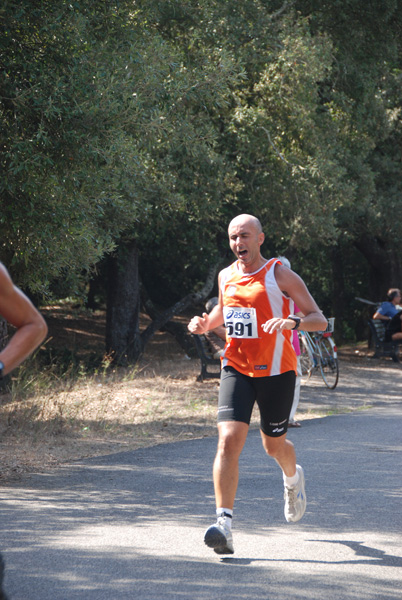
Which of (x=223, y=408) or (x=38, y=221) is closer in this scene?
(x=223, y=408)

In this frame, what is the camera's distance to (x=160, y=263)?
23.0 m

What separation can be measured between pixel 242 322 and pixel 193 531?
1.43 metres

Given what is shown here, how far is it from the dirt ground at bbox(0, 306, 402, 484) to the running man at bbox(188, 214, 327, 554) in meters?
2.78

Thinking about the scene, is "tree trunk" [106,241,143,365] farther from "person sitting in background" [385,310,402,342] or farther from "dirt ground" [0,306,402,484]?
"person sitting in background" [385,310,402,342]

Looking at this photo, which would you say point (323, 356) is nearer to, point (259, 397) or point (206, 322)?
point (206, 322)

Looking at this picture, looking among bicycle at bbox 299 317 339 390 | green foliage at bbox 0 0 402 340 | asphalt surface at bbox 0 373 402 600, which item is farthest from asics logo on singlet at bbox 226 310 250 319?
bicycle at bbox 299 317 339 390

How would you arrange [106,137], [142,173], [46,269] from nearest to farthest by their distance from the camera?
[106,137]
[46,269]
[142,173]

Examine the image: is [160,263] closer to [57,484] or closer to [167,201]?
[167,201]

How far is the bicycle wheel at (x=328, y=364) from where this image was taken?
47.4 feet

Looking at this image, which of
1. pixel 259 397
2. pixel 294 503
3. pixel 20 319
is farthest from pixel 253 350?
pixel 20 319

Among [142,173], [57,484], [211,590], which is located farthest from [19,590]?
[142,173]

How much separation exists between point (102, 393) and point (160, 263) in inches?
425

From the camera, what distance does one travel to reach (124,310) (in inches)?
717

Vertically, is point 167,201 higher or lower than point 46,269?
higher
